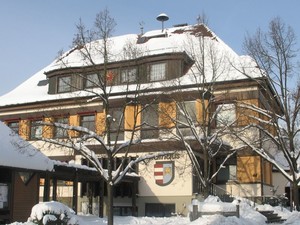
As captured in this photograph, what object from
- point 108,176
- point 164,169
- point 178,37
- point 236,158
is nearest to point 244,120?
point 236,158

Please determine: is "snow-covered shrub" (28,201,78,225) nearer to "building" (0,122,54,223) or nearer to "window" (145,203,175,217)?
"building" (0,122,54,223)

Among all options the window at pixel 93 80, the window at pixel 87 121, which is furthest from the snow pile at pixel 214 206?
the window at pixel 87 121

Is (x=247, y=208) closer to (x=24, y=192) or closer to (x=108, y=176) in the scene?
(x=108, y=176)

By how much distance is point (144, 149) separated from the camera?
32.3m

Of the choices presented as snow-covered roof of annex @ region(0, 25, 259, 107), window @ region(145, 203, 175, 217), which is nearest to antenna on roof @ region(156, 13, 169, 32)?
snow-covered roof of annex @ region(0, 25, 259, 107)

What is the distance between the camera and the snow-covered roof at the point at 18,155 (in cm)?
2080

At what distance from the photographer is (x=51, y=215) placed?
14102 mm

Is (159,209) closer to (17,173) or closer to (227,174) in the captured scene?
(227,174)

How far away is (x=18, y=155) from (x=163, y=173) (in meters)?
12.5

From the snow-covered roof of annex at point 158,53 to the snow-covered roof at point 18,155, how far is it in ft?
27.7

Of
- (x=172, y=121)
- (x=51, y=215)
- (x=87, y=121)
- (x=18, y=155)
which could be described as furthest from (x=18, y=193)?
(x=87, y=121)

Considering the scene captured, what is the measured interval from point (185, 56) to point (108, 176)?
17.2 m

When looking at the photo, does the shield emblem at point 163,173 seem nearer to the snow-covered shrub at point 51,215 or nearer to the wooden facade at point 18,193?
the wooden facade at point 18,193

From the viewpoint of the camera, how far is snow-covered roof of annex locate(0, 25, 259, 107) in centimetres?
3275
